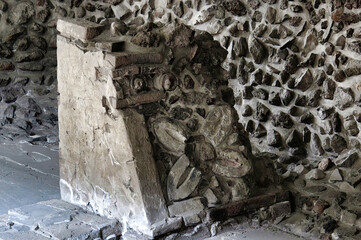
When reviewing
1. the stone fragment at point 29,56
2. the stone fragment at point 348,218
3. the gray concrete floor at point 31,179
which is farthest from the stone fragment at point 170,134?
the stone fragment at point 29,56

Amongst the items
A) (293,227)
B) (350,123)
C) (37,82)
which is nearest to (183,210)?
(293,227)

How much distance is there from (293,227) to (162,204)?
92 centimetres

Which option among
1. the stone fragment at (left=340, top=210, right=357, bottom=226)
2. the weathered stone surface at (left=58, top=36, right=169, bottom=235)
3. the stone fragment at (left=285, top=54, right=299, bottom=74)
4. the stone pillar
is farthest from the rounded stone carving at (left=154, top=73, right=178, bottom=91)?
the stone fragment at (left=285, top=54, right=299, bottom=74)

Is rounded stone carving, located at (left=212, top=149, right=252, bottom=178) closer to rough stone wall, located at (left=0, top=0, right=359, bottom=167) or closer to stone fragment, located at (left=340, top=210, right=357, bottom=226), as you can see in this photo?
stone fragment, located at (left=340, top=210, right=357, bottom=226)

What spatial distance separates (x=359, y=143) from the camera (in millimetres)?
5004

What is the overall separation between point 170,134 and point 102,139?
1.40 feet

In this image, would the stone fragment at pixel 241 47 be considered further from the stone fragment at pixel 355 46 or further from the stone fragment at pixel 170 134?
the stone fragment at pixel 170 134

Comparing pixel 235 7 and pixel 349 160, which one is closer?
pixel 349 160

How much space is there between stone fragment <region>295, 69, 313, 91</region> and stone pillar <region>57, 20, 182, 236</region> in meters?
1.78

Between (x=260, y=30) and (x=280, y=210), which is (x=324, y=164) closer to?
(x=280, y=210)

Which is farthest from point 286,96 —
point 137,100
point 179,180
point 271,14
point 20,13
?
point 20,13

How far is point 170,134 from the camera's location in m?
3.99

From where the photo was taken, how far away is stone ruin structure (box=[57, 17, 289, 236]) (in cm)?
384

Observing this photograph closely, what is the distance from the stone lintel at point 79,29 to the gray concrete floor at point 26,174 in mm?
1334
